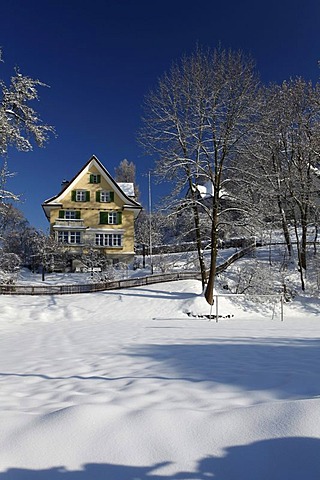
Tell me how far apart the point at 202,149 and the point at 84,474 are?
18.8 metres

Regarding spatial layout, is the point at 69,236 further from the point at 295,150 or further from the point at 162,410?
the point at 162,410

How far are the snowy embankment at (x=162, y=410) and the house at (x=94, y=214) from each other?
92.7 feet

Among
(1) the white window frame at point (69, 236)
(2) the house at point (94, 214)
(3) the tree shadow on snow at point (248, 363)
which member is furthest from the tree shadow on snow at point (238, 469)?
(1) the white window frame at point (69, 236)

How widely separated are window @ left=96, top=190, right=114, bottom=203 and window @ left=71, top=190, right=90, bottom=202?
A: 108 centimetres

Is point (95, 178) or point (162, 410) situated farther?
point (95, 178)

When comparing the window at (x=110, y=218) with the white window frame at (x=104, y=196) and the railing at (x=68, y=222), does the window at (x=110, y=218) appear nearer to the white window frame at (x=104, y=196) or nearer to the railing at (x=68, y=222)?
the white window frame at (x=104, y=196)

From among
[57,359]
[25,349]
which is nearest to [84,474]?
[57,359]

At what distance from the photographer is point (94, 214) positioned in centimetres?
3781

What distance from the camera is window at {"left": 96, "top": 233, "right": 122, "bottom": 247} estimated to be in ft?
123

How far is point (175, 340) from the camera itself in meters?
9.29

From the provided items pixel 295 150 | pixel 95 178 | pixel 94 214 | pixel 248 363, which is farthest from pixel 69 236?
pixel 248 363

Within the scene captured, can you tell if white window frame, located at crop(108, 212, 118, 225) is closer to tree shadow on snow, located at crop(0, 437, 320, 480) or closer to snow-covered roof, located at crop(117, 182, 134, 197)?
snow-covered roof, located at crop(117, 182, 134, 197)

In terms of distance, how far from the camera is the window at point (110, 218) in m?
37.8

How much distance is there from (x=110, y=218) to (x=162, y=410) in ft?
117
